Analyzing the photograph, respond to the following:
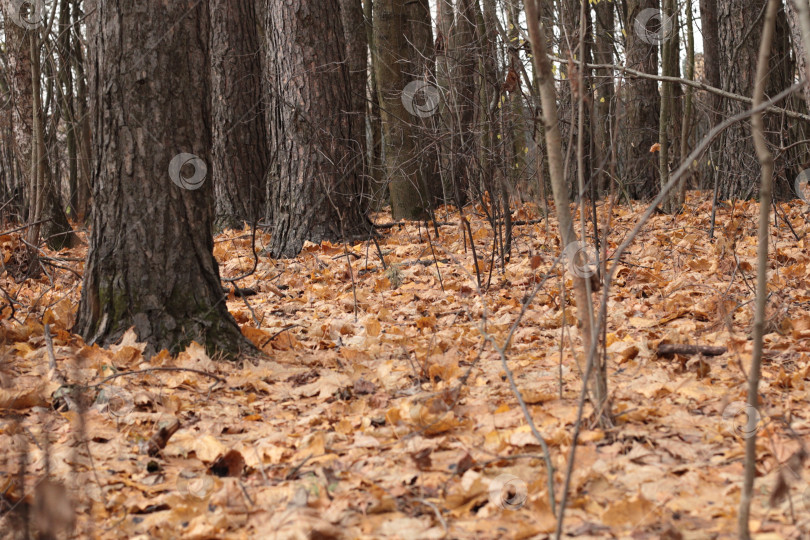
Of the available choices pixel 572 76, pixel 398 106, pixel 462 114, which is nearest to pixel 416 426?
pixel 572 76

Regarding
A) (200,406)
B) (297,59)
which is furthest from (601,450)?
(297,59)

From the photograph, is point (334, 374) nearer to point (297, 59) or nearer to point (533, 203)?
point (297, 59)

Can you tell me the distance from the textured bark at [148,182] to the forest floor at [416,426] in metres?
0.17

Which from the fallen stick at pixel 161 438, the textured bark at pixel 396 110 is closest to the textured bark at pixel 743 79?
the textured bark at pixel 396 110

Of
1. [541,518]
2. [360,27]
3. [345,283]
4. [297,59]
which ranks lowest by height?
[541,518]

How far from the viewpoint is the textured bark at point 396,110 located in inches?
289

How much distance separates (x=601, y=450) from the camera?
6.05ft

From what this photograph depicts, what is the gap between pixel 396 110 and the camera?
25.1 ft

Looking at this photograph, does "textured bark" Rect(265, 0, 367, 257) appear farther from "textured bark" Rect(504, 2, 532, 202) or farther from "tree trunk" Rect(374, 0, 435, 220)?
"tree trunk" Rect(374, 0, 435, 220)

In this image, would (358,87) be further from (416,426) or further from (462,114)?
(416,426)

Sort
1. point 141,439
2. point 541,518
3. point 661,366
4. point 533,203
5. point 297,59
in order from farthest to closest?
point 533,203, point 297,59, point 661,366, point 141,439, point 541,518

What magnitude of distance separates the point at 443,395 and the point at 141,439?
96cm

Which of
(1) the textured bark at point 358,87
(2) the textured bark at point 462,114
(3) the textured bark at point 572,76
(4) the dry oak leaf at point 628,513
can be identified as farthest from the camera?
(1) the textured bark at point 358,87

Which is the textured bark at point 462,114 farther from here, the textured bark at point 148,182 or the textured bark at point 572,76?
the textured bark at point 148,182
